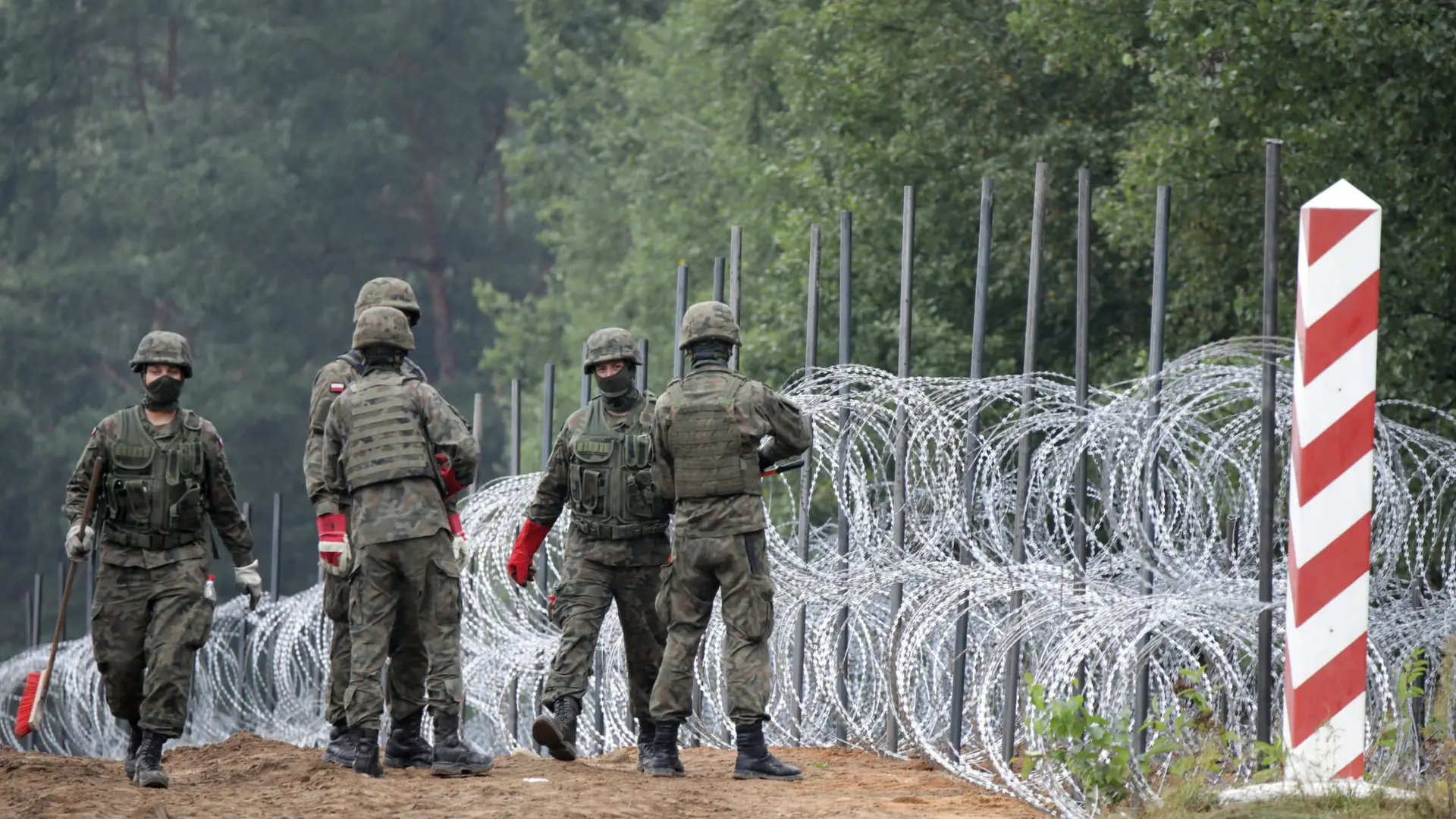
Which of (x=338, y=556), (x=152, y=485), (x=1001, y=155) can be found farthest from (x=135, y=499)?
(x=1001, y=155)

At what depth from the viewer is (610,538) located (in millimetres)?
10023

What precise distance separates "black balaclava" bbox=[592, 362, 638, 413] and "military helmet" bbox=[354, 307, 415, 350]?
37.5 inches

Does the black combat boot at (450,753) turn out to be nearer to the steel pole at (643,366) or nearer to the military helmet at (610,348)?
the military helmet at (610,348)

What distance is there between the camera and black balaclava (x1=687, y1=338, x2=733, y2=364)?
31.9ft

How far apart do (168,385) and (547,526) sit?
5.75 ft

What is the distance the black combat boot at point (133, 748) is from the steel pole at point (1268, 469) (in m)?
4.49

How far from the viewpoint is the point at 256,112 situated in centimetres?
4575

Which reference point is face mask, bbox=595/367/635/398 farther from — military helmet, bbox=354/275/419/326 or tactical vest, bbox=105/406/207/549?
tactical vest, bbox=105/406/207/549

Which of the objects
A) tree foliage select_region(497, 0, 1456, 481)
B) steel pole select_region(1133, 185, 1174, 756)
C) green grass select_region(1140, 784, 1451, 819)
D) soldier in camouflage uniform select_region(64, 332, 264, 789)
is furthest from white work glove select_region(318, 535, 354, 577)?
tree foliage select_region(497, 0, 1456, 481)

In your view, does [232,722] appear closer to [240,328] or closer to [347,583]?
[347,583]


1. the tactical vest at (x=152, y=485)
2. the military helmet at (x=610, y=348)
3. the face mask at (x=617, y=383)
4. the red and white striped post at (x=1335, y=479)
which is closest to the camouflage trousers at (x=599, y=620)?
the face mask at (x=617, y=383)

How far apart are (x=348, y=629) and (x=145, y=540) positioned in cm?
90

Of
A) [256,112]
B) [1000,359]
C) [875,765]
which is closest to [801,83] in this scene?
[1000,359]

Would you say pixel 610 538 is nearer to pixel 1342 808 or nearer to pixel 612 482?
pixel 612 482
